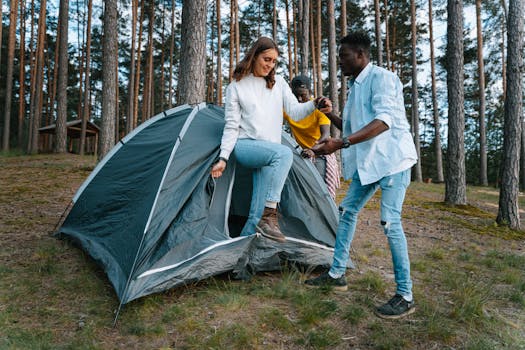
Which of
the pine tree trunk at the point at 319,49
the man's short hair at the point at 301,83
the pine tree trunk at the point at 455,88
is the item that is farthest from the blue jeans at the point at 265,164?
the pine tree trunk at the point at 319,49

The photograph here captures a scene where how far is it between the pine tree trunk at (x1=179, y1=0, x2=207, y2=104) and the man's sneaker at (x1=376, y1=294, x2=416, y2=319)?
355cm

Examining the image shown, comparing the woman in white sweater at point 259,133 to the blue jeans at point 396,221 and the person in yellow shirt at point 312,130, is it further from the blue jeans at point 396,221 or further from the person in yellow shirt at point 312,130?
the blue jeans at point 396,221

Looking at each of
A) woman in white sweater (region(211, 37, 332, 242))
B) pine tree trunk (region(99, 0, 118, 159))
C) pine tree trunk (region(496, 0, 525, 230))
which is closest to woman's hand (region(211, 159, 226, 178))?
woman in white sweater (region(211, 37, 332, 242))

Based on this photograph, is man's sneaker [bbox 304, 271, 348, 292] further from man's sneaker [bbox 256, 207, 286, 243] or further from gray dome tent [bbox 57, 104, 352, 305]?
man's sneaker [bbox 256, 207, 286, 243]

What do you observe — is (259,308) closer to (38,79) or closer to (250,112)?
(250,112)

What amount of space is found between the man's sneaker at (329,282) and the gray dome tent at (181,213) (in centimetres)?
29

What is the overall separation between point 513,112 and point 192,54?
5.05 metres

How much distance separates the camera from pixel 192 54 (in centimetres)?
489

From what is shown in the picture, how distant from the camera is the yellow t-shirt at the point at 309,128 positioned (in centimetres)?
355

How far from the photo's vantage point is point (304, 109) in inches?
122

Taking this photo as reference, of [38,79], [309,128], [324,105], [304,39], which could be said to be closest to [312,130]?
[309,128]

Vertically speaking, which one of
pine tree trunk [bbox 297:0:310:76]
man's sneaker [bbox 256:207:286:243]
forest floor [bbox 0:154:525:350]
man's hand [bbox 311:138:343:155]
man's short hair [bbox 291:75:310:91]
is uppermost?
pine tree trunk [bbox 297:0:310:76]

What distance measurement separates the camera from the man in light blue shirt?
2.27m

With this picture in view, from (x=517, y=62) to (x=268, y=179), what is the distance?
515 cm
